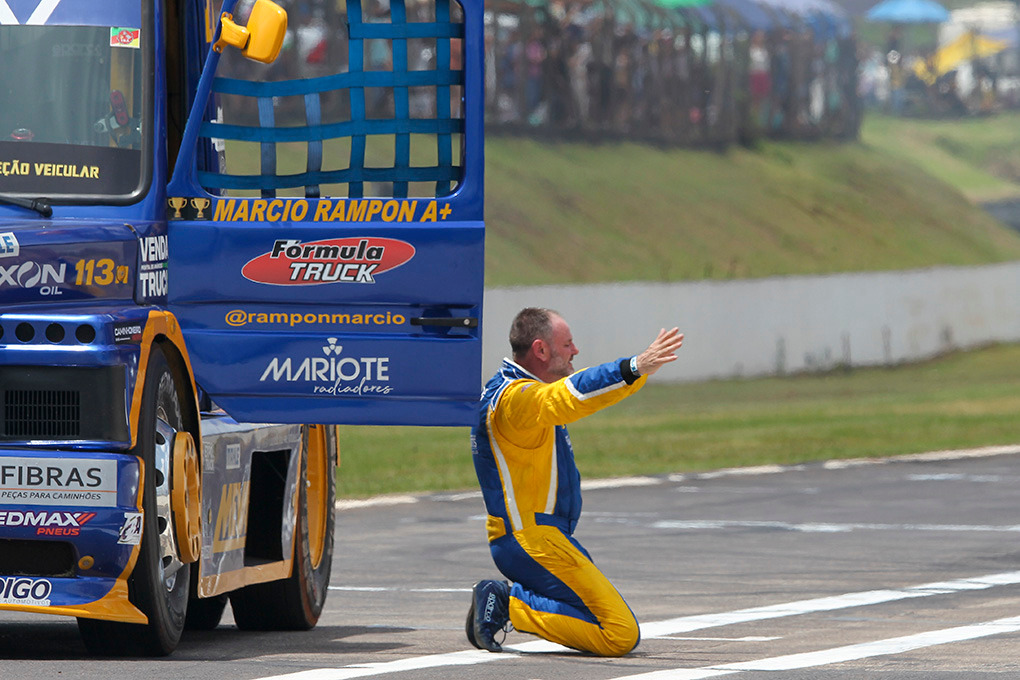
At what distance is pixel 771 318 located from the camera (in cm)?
3659

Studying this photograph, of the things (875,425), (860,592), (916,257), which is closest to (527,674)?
(860,592)

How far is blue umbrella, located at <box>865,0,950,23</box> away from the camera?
72000mm

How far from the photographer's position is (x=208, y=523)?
29.3ft

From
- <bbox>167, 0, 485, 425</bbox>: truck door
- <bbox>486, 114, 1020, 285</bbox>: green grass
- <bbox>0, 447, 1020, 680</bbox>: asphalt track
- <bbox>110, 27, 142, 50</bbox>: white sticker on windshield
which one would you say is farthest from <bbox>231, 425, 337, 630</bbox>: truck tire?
<bbox>486, 114, 1020, 285</bbox>: green grass

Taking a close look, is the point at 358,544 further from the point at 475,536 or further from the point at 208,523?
the point at 208,523

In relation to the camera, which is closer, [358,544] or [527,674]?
[527,674]

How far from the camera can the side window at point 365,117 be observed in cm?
853

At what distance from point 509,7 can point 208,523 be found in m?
→ 36.4

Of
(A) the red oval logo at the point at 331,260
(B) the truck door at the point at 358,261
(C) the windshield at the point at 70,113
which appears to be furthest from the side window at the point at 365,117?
(C) the windshield at the point at 70,113

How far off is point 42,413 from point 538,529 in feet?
7.42

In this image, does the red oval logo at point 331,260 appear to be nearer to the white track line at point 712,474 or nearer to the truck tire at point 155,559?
the truck tire at point 155,559

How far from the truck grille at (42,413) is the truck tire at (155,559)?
266 millimetres

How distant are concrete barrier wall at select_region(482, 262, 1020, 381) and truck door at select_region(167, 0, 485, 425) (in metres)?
21.4

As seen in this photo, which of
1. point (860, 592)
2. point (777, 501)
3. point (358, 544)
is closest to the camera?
point (860, 592)
